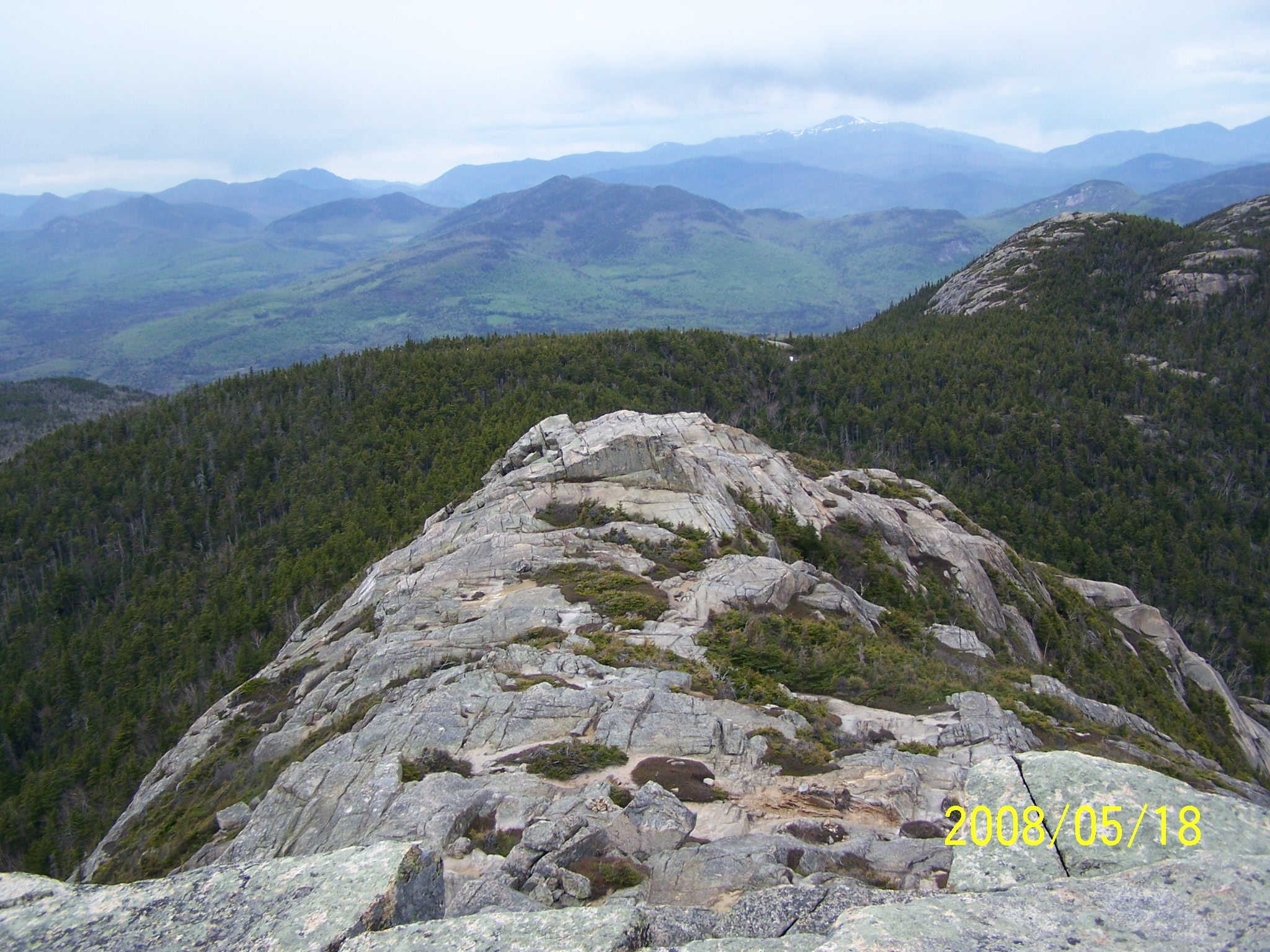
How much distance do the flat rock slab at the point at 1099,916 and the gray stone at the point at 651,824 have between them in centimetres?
651

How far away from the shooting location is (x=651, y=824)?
15.1m

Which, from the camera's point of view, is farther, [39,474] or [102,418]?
[102,418]

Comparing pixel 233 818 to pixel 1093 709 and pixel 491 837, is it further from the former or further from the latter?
pixel 1093 709

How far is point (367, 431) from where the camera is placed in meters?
115

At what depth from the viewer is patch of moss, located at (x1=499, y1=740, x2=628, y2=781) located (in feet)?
59.5

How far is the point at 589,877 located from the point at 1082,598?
5279 cm

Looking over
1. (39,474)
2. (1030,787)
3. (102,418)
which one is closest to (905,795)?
(1030,787)

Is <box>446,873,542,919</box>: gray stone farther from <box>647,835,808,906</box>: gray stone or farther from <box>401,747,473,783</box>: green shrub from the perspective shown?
<box>401,747,473,783</box>: green shrub

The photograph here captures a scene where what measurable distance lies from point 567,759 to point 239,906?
1026 cm

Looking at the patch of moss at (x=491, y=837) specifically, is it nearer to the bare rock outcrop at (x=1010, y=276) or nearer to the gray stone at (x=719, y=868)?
the gray stone at (x=719, y=868)

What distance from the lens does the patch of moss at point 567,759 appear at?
18.1 meters

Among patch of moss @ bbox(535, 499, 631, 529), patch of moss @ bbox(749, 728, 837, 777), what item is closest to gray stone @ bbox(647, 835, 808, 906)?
patch of moss @ bbox(749, 728, 837, 777)

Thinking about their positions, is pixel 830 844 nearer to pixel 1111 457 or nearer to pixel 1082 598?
pixel 1082 598
